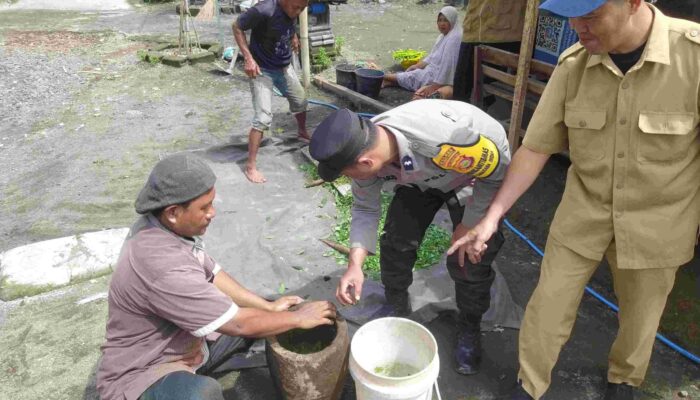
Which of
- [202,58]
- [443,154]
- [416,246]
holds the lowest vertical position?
[416,246]

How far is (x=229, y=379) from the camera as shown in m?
3.00

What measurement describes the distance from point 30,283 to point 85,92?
5618 millimetres

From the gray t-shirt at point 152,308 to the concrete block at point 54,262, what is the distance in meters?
1.75

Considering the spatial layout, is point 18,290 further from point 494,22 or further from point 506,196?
point 494,22

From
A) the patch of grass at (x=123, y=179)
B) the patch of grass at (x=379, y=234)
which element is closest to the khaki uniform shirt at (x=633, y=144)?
→ the patch of grass at (x=379, y=234)

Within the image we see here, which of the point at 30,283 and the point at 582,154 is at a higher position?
the point at 582,154

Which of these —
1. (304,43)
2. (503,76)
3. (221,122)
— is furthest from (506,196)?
(304,43)

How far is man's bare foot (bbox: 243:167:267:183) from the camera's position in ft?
17.6

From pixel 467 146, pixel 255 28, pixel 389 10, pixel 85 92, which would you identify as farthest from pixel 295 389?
pixel 389 10

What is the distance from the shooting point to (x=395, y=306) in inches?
135

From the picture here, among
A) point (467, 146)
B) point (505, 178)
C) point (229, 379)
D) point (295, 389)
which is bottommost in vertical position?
point (229, 379)

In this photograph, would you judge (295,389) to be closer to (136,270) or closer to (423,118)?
(136,270)

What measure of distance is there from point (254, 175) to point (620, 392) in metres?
3.92

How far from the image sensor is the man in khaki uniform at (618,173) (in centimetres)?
205
